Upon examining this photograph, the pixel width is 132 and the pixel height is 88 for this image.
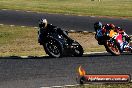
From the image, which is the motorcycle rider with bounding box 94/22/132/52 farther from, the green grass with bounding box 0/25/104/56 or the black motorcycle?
the green grass with bounding box 0/25/104/56

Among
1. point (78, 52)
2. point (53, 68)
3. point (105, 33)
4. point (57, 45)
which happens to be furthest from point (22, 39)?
point (53, 68)

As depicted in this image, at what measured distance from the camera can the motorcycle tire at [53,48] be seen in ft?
58.8

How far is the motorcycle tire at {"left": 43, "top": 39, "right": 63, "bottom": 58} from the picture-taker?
17922 mm

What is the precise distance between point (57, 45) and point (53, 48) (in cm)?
21

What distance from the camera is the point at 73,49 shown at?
723 inches

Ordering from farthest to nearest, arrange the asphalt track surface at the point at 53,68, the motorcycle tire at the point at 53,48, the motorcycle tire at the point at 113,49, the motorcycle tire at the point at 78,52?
the motorcycle tire at the point at 113,49
the motorcycle tire at the point at 78,52
the motorcycle tire at the point at 53,48
the asphalt track surface at the point at 53,68

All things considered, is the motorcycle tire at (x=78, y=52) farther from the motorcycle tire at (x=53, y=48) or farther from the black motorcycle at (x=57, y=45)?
the motorcycle tire at (x=53, y=48)

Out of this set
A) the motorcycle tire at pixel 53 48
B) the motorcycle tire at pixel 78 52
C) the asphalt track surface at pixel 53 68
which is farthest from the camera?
the motorcycle tire at pixel 78 52

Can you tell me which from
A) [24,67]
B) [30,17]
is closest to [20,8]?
[30,17]

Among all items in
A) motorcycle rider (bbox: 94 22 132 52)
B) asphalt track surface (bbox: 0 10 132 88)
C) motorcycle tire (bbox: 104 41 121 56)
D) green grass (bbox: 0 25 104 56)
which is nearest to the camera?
asphalt track surface (bbox: 0 10 132 88)

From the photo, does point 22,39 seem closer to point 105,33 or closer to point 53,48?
point 105,33

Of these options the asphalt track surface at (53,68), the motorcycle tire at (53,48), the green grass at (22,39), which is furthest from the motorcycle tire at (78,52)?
the green grass at (22,39)

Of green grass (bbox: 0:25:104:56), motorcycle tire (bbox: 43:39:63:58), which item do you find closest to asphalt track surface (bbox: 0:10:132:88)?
motorcycle tire (bbox: 43:39:63:58)

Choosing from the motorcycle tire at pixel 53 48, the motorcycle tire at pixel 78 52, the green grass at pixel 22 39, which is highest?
the motorcycle tire at pixel 53 48
